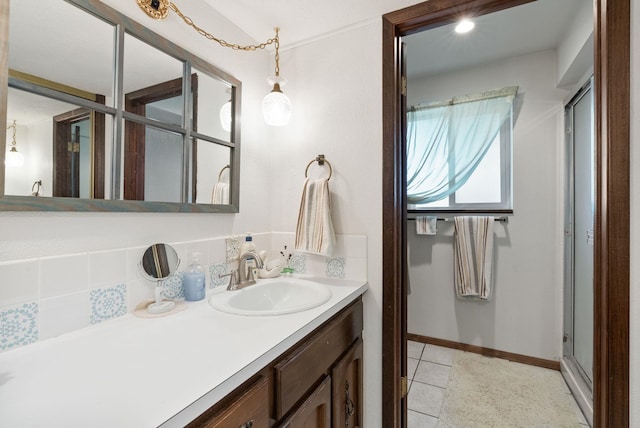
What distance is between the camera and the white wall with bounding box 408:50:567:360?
6.91 feet

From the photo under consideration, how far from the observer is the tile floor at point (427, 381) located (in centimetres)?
167

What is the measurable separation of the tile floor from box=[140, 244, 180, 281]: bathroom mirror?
60.3 inches

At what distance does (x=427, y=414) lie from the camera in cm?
170

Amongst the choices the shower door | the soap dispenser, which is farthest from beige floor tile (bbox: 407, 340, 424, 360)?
the soap dispenser

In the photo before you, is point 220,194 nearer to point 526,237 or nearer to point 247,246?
point 247,246

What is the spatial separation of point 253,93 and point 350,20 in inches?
23.3

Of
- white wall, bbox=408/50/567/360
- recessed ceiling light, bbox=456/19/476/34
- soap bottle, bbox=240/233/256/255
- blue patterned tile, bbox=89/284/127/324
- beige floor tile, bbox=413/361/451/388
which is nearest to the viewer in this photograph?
blue patterned tile, bbox=89/284/127/324

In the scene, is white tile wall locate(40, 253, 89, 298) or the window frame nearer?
white tile wall locate(40, 253, 89, 298)

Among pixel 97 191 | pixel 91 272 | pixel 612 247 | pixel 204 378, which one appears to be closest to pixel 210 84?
pixel 97 191

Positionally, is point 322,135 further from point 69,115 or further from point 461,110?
point 461,110

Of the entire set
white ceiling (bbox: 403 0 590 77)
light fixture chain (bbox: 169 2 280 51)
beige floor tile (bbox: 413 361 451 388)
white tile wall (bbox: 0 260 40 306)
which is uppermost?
white ceiling (bbox: 403 0 590 77)

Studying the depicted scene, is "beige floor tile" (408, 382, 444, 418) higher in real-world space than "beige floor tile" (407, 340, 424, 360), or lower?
lower

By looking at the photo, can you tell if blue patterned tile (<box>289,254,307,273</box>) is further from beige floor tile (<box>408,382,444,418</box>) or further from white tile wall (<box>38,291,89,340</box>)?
beige floor tile (<box>408,382,444,418</box>)

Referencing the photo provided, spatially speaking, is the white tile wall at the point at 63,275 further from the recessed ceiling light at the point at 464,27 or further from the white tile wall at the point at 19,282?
the recessed ceiling light at the point at 464,27
